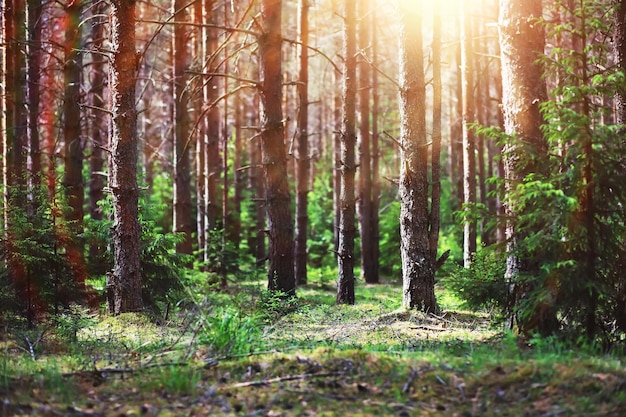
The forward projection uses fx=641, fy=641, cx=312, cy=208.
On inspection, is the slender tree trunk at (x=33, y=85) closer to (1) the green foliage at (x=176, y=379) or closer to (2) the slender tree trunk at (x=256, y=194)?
(2) the slender tree trunk at (x=256, y=194)

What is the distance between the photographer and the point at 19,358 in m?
7.28

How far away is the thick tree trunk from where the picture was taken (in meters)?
12.1

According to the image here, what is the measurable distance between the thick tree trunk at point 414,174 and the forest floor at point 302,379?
3949mm

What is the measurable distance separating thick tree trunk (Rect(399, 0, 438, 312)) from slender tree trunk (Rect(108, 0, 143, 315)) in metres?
5.00

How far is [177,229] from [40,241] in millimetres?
8342

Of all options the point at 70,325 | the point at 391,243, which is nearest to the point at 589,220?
the point at 70,325

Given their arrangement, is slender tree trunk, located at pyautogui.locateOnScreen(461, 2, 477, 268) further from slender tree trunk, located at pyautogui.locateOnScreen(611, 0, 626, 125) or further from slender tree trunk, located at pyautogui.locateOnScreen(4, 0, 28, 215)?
slender tree trunk, located at pyautogui.locateOnScreen(4, 0, 28, 215)

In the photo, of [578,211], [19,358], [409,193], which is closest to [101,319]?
[19,358]

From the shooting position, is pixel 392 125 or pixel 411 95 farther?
pixel 392 125

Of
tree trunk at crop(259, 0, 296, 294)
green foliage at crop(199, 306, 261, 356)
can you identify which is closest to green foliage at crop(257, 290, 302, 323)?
tree trunk at crop(259, 0, 296, 294)

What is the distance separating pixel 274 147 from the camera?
1318cm

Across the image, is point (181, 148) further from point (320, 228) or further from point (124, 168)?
point (320, 228)

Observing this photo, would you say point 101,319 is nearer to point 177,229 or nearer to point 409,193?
point 409,193

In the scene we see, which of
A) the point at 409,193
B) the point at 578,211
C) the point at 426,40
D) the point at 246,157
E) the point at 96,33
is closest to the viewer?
the point at 578,211
